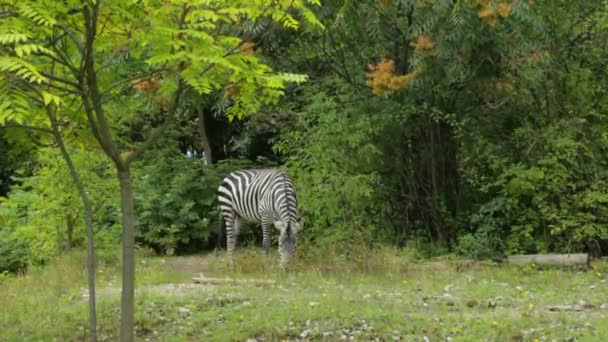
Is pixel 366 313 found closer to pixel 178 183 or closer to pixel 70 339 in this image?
pixel 70 339

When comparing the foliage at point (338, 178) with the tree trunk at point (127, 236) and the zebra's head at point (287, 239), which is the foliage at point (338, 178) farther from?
the tree trunk at point (127, 236)

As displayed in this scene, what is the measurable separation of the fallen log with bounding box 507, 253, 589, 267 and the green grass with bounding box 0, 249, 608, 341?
9.3 inches

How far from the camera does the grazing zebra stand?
11797 millimetres

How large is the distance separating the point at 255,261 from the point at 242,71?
6.16 meters

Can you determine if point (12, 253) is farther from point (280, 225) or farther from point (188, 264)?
point (280, 225)

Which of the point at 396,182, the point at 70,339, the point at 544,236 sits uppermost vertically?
the point at 396,182

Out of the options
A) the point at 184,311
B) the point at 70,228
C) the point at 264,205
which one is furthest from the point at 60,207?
the point at 184,311

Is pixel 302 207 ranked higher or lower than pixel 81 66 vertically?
lower

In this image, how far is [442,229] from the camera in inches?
539

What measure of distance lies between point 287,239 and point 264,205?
1139 mm

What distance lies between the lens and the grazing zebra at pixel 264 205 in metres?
11.8

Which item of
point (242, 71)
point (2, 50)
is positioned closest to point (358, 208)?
point (242, 71)

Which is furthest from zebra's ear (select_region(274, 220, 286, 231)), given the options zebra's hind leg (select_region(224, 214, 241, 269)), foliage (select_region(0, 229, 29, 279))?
foliage (select_region(0, 229, 29, 279))

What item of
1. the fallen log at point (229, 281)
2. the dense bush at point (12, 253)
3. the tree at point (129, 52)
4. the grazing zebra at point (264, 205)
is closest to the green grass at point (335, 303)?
the fallen log at point (229, 281)
